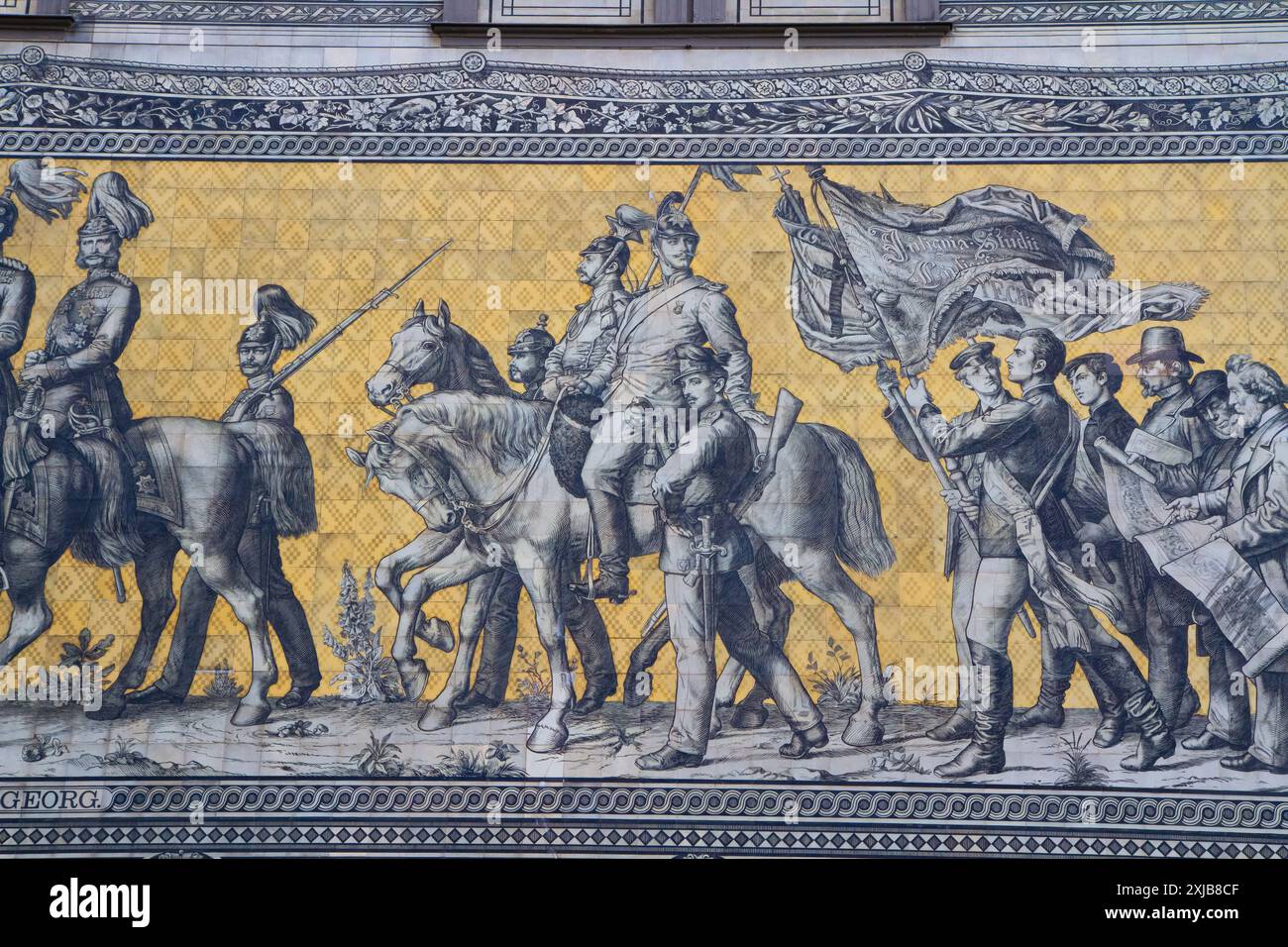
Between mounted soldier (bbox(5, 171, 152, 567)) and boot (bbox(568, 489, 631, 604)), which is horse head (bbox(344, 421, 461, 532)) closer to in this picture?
boot (bbox(568, 489, 631, 604))

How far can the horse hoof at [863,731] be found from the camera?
9164 mm

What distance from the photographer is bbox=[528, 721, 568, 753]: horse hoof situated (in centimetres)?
916

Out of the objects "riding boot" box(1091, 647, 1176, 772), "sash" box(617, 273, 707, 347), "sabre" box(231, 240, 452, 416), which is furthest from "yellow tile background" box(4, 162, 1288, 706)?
"riding boot" box(1091, 647, 1176, 772)

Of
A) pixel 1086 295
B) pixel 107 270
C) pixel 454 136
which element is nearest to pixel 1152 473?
pixel 1086 295

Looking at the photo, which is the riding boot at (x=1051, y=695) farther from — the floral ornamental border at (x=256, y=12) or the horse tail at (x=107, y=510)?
the floral ornamental border at (x=256, y=12)

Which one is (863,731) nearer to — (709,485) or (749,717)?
(749,717)

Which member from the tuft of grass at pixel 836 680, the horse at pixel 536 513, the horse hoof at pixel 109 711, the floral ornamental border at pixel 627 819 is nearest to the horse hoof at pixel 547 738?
the horse at pixel 536 513

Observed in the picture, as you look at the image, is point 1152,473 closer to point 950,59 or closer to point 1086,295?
point 1086,295

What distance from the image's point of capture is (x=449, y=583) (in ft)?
31.0

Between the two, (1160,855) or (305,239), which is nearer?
(1160,855)

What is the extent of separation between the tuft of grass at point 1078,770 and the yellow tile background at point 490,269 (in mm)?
1067

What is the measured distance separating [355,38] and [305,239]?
1.47 meters
